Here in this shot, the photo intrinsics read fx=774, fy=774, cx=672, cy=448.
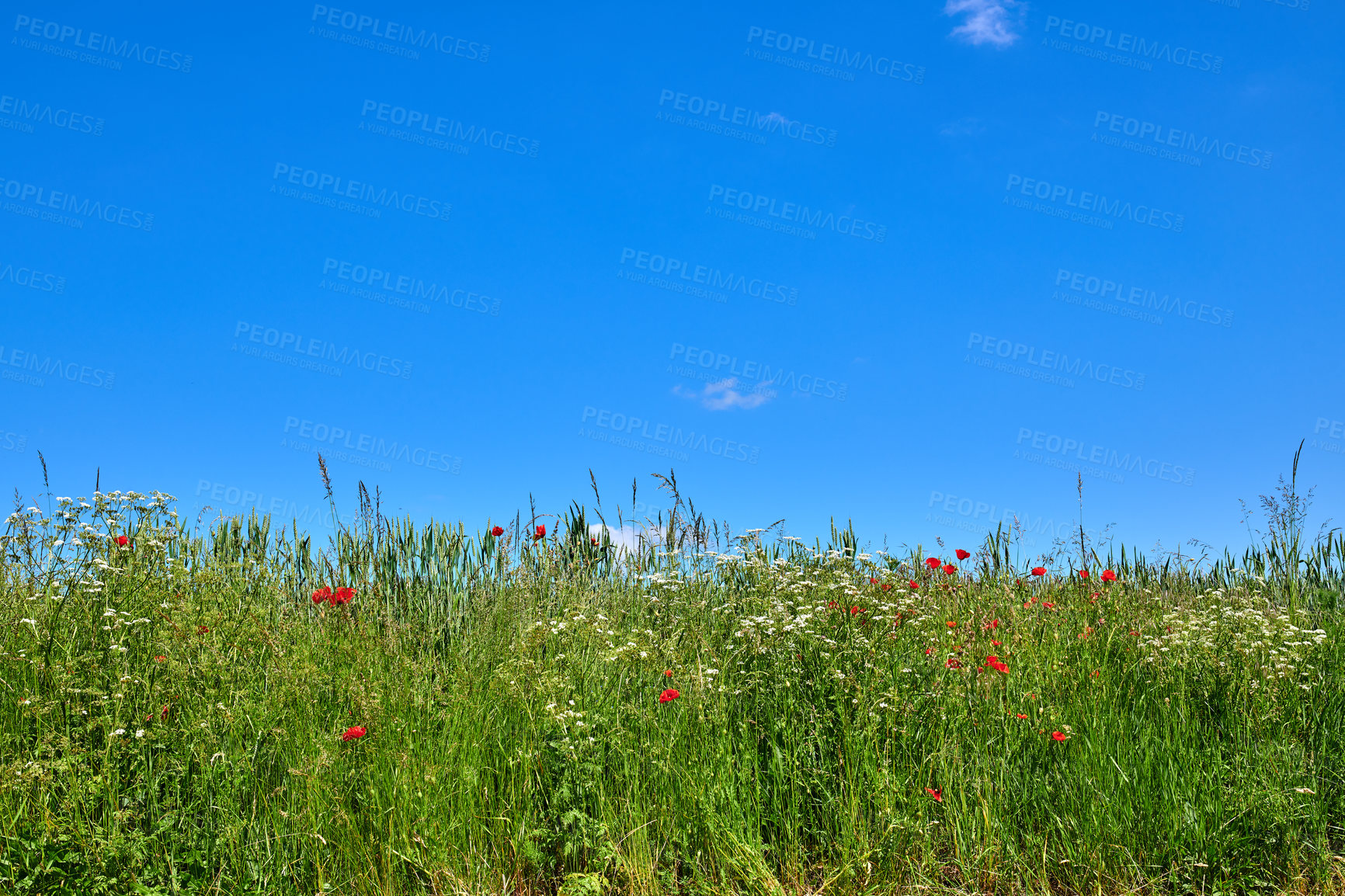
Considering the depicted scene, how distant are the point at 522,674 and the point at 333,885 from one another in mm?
1338

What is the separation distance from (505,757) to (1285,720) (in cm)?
442

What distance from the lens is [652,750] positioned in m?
3.73

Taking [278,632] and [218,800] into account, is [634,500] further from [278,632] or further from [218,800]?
[218,800]

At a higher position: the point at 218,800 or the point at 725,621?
the point at 725,621

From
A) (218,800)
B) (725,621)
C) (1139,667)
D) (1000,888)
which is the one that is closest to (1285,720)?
(1139,667)

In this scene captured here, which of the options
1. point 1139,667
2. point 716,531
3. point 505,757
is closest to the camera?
point 505,757

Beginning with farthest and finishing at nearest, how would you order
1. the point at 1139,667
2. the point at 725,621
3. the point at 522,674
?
the point at 725,621, the point at 1139,667, the point at 522,674

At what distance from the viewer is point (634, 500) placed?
786 cm

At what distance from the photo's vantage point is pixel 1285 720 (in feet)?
14.6

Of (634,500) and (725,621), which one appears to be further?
(634,500)

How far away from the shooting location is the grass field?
3492 millimetres

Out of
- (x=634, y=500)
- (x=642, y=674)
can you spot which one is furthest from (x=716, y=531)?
(x=642, y=674)

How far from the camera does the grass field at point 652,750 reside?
3492mm

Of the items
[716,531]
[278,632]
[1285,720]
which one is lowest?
[1285,720]
